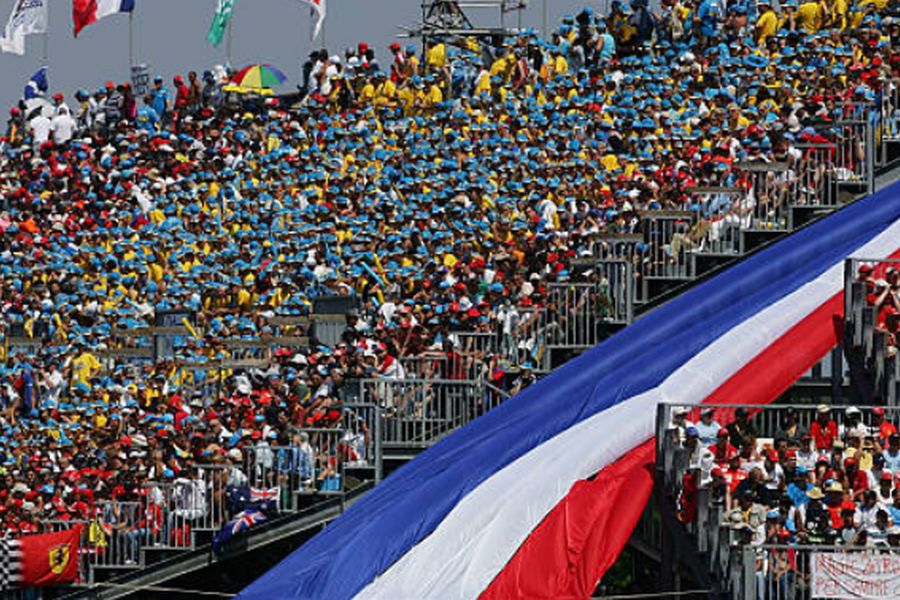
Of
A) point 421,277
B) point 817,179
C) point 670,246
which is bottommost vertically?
point 421,277

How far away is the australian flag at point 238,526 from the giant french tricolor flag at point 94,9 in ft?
81.2

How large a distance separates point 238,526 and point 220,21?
2481 cm

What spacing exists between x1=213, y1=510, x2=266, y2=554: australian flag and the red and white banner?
10518 millimetres

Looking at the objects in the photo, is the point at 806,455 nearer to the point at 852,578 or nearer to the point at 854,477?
the point at 854,477

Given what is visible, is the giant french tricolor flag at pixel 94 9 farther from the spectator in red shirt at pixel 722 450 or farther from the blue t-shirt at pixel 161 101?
the spectator in red shirt at pixel 722 450

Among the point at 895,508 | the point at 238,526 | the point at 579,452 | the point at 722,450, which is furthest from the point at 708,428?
the point at 238,526

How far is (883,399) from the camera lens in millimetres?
28141

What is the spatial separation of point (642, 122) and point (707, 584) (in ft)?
44.2

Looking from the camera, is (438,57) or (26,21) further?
(26,21)

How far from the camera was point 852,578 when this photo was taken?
2392 cm

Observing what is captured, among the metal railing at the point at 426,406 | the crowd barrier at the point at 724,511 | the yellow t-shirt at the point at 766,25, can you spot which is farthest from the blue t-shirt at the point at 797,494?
the yellow t-shirt at the point at 766,25

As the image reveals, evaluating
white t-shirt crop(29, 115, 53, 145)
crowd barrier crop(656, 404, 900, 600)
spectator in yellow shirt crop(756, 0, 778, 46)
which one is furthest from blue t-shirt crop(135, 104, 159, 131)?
crowd barrier crop(656, 404, 900, 600)

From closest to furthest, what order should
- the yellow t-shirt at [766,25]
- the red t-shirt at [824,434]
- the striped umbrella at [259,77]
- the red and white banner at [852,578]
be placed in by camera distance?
the red and white banner at [852,578] → the red t-shirt at [824,434] → the yellow t-shirt at [766,25] → the striped umbrella at [259,77]

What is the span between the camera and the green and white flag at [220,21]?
55969 mm
